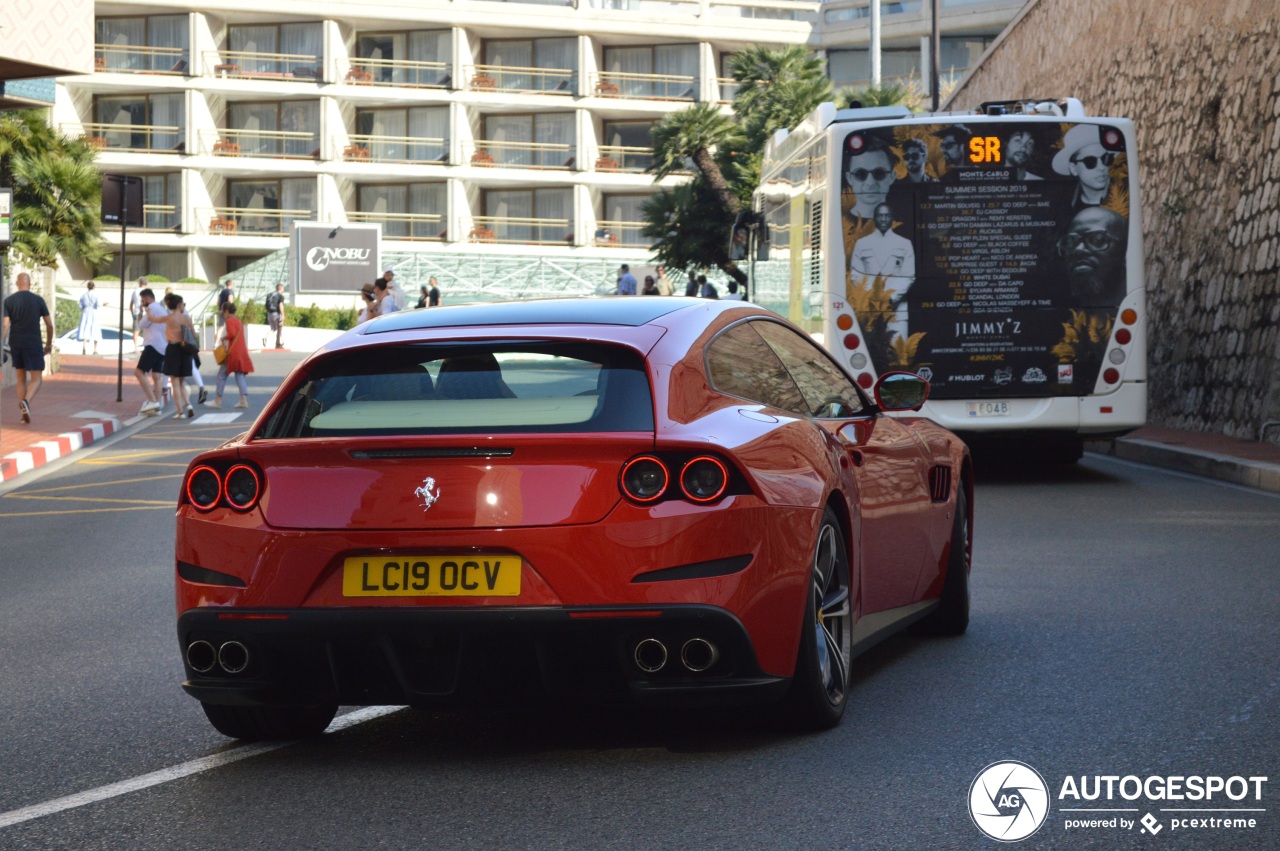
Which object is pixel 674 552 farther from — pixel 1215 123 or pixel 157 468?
pixel 1215 123

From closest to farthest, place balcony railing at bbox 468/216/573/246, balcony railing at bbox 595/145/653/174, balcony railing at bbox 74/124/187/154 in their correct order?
balcony railing at bbox 74/124/187/154, balcony railing at bbox 468/216/573/246, balcony railing at bbox 595/145/653/174

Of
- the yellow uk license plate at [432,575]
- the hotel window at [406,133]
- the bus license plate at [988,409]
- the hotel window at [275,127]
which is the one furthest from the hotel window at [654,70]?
the yellow uk license plate at [432,575]

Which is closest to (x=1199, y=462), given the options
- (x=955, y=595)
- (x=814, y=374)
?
(x=955, y=595)

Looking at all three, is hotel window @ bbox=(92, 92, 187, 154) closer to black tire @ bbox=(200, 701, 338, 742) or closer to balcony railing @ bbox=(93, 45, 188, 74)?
balcony railing @ bbox=(93, 45, 188, 74)

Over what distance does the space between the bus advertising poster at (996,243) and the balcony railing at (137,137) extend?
61666 millimetres

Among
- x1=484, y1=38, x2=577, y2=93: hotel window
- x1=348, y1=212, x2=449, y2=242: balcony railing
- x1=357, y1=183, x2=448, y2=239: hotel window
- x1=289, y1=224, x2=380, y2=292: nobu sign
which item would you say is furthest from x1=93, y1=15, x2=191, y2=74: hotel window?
x1=289, y1=224, x2=380, y2=292: nobu sign

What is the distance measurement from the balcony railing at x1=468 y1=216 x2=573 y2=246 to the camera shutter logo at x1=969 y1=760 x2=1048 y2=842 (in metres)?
70.2

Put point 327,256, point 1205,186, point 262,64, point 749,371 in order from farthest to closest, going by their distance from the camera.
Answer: point 262,64 → point 327,256 → point 1205,186 → point 749,371

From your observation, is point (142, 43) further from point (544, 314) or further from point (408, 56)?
point (544, 314)

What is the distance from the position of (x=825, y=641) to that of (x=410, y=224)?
230 ft

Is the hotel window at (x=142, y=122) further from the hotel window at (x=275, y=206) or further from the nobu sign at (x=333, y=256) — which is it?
the nobu sign at (x=333, y=256)

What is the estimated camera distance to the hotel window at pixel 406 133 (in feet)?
241

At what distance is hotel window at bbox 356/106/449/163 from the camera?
73500 millimetres

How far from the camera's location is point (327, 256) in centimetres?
6356
